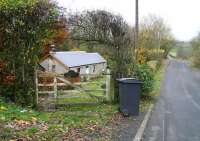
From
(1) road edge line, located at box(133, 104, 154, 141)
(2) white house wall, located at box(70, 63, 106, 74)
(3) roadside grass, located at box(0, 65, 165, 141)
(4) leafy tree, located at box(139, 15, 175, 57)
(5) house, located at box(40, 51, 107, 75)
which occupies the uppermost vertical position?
(4) leafy tree, located at box(139, 15, 175, 57)

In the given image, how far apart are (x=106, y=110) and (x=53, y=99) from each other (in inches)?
116

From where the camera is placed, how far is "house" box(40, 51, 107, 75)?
41.2 metres

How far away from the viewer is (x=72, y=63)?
4484cm

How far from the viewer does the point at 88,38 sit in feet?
67.0

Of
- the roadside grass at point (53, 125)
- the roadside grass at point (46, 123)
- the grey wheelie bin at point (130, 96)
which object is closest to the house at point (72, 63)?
the grey wheelie bin at point (130, 96)

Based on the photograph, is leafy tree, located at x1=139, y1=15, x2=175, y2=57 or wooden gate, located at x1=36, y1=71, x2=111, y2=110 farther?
leafy tree, located at x1=139, y1=15, x2=175, y2=57

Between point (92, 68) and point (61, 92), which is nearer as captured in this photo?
point (61, 92)

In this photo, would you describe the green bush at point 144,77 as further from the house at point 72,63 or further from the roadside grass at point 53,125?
A: the house at point 72,63

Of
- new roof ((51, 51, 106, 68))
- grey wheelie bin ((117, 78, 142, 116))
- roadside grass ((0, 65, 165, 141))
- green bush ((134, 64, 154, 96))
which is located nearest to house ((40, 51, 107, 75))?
new roof ((51, 51, 106, 68))

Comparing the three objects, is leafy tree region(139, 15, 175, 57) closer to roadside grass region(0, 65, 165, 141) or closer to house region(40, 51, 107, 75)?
house region(40, 51, 107, 75)

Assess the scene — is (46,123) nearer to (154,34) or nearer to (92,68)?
(92,68)

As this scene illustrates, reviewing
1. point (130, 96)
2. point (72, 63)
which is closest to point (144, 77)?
point (130, 96)

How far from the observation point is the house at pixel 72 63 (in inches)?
1624

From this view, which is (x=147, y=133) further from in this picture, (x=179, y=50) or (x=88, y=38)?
(x=179, y=50)
